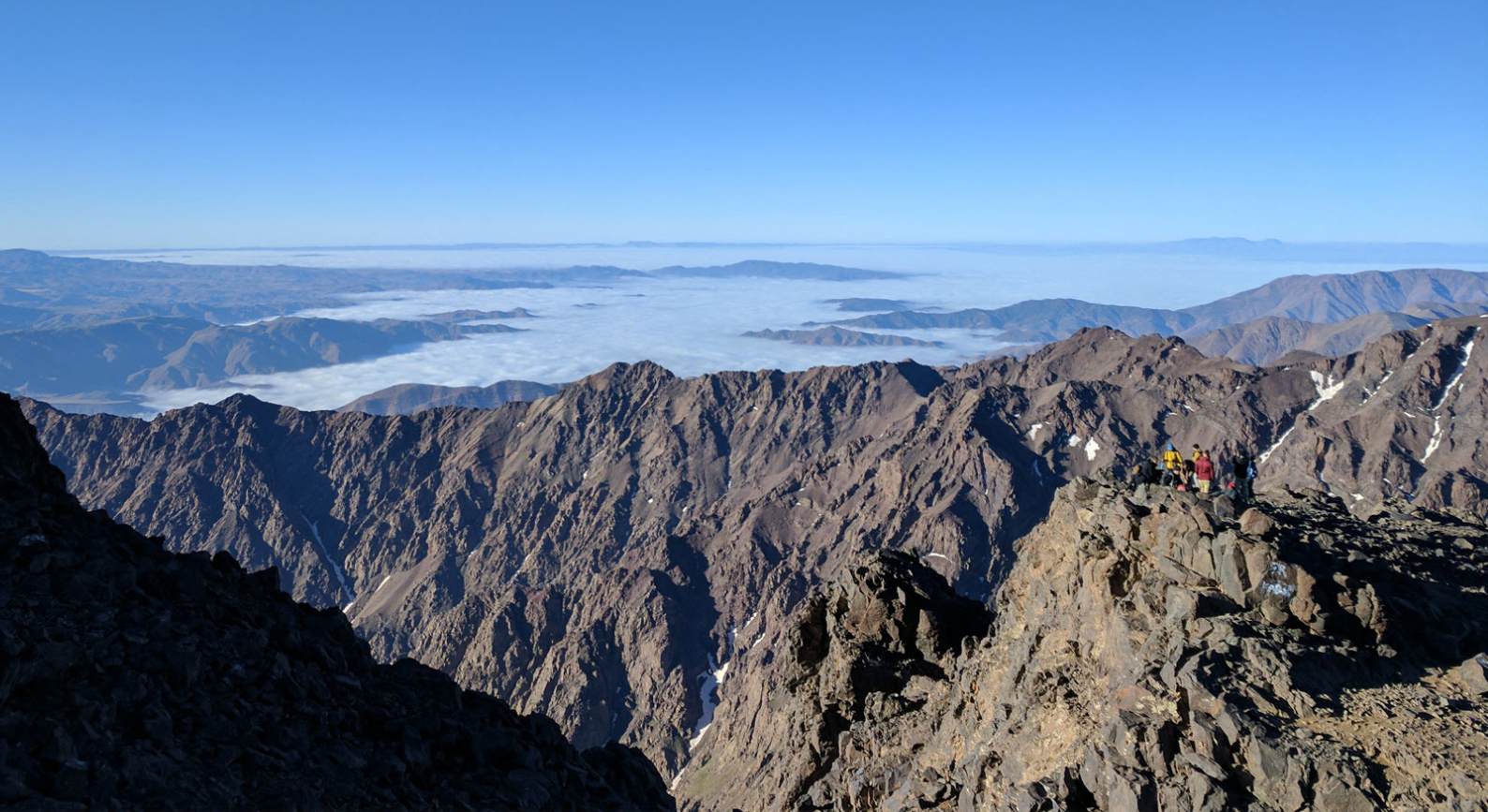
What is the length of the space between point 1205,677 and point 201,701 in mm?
23601

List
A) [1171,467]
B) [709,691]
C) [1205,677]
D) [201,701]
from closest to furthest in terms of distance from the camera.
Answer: [1205,677] < [201,701] < [1171,467] < [709,691]

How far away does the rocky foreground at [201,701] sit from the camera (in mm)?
16484

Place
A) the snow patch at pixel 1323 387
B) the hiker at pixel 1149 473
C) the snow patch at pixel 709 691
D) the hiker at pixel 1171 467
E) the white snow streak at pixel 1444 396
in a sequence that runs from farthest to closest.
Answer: the snow patch at pixel 1323 387 → the white snow streak at pixel 1444 396 → the snow patch at pixel 709 691 → the hiker at pixel 1171 467 → the hiker at pixel 1149 473

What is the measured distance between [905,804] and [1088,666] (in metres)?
7.34

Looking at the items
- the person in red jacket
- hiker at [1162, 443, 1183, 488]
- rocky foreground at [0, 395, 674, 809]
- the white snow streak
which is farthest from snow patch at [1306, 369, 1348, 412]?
rocky foreground at [0, 395, 674, 809]

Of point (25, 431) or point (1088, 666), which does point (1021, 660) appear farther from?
point (25, 431)

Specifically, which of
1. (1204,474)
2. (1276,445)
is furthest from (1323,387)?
(1204,474)

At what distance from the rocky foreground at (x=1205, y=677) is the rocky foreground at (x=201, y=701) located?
12.1m


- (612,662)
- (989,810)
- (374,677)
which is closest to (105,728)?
(374,677)

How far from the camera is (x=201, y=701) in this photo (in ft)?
63.7

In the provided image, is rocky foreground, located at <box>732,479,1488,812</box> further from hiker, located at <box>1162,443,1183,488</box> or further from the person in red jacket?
the person in red jacket

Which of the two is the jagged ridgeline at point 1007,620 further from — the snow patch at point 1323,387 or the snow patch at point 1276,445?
the snow patch at point 1276,445

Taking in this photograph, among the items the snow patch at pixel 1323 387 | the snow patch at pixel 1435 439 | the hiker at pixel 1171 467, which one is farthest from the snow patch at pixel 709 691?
the snow patch at pixel 1323 387

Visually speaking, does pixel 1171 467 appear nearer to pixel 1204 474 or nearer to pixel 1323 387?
pixel 1204 474
